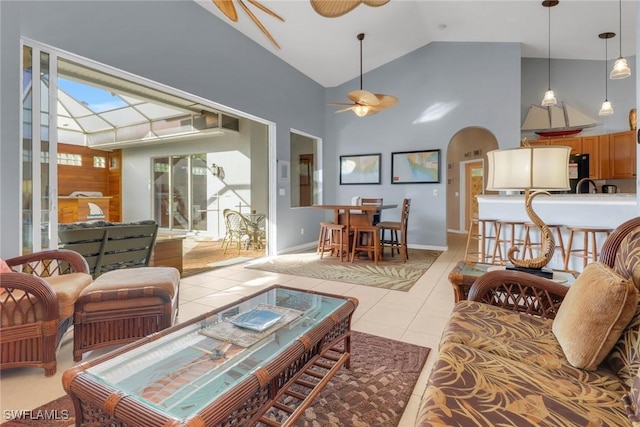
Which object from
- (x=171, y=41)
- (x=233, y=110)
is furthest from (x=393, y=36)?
(x=171, y=41)

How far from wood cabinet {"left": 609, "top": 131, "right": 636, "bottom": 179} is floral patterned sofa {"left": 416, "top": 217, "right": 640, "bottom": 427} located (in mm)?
5623

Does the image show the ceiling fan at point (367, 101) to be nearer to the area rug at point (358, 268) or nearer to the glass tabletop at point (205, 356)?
the area rug at point (358, 268)

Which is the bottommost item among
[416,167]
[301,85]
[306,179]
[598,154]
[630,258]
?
[630,258]

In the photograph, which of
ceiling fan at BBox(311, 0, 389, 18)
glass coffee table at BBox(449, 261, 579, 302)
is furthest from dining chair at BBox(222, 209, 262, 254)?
glass coffee table at BBox(449, 261, 579, 302)

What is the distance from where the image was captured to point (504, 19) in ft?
15.8

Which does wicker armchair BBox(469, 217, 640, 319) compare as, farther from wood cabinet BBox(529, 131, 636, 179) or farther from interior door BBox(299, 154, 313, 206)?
wood cabinet BBox(529, 131, 636, 179)

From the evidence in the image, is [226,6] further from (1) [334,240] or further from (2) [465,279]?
(1) [334,240]

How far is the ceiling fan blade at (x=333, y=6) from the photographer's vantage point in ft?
7.56

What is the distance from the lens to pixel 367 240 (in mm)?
5250

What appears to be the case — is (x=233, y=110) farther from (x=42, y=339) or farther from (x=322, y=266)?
(x=42, y=339)

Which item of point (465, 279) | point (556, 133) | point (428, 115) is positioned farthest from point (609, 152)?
point (465, 279)

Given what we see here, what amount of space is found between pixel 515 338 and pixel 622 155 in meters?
6.23

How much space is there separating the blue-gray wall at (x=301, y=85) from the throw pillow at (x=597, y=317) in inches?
139

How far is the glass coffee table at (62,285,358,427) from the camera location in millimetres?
901
